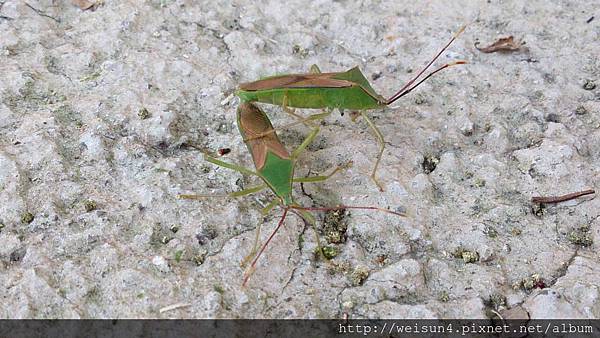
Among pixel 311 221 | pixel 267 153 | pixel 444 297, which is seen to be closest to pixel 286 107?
pixel 267 153

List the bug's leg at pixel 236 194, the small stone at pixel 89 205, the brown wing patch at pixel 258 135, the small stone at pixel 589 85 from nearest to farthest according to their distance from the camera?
the small stone at pixel 89 205
the bug's leg at pixel 236 194
the brown wing patch at pixel 258 135
the small stone at pixel 589 85

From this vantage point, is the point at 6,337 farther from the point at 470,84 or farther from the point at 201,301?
the point at 470,84

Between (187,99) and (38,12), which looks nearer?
(187,99)

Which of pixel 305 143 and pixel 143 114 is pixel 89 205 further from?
pixel 305 143

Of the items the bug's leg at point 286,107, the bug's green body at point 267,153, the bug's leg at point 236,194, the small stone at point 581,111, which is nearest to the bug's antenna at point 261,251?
the bug's green body at point 267,153

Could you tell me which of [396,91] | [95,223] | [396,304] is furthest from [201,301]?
[396,91]

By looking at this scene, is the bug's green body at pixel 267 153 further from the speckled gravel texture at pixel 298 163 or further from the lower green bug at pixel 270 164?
the speckled gravel texture at pixel 298 163

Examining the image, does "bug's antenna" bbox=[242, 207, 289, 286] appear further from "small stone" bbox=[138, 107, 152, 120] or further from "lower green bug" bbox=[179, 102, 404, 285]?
"small stone" bbox=[138, 107, 152, 120]
